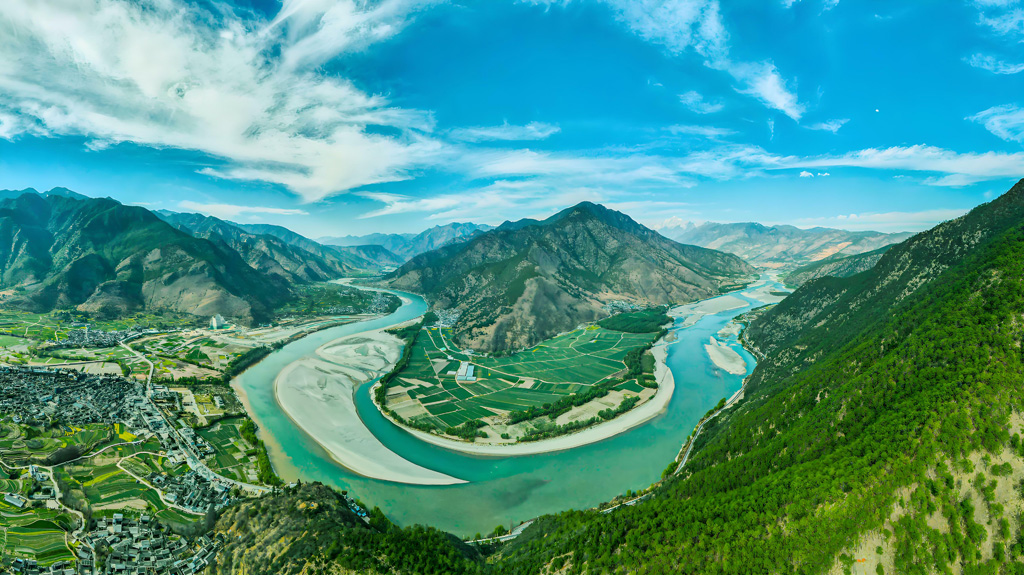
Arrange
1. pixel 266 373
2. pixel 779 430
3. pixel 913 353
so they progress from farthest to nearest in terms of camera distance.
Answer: pixel 266 373
pixel 779 430
pixel 913 353

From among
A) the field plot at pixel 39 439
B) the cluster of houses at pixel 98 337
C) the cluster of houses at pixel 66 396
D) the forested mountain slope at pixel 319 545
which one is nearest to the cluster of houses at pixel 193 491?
the forested mountain slope at pixel 319 545

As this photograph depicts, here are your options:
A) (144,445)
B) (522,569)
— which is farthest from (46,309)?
(522,569)

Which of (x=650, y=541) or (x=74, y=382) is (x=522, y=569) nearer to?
(x=650, y=541)

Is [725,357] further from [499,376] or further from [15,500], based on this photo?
[15,500]

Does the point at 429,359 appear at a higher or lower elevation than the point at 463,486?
higher

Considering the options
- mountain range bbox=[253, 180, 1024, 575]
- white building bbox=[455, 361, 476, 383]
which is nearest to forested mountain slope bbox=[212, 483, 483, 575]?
mountain range bbox=[253, 180, 1024, 575]

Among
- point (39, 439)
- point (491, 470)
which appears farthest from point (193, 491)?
point (491, 470)
